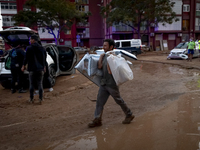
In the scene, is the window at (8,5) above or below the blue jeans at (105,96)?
above

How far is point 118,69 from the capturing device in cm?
335

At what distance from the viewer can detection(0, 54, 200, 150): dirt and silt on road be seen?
9.88ft

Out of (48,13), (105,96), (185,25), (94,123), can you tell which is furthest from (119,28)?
(94,123)

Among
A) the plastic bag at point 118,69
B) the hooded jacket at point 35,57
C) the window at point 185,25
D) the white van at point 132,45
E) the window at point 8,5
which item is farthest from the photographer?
the window at point 185,25

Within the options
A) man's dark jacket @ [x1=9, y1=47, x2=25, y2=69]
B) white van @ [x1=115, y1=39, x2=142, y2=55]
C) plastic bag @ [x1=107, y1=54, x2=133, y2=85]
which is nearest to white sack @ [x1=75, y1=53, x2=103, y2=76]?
plastic bag @ [x1=107, y1=54, x2=133, y2=85]

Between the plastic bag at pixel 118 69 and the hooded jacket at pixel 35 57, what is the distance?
2519 mm

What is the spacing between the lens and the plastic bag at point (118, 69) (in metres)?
3.32

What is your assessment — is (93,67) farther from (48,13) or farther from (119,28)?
(119,28)

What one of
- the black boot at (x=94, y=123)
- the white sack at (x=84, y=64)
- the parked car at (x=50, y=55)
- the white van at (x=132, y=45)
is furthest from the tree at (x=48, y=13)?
the black boot at (x=94, y=123)

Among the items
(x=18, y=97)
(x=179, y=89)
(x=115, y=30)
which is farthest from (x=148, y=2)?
(x=18, y=97)

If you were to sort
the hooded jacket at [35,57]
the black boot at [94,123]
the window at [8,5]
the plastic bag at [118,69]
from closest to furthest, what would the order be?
the plastic bag at [118,69] < the black boot at [94,123] < the hooded jacket at [35,57] < the window at [8,5]

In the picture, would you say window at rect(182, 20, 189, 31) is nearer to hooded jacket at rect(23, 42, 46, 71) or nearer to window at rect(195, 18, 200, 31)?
window at rect(195, 18, 200, 31)

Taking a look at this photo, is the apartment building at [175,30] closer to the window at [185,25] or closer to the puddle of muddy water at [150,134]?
the window at [185,25]

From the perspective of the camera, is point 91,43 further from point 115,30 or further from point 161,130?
point 161,130
